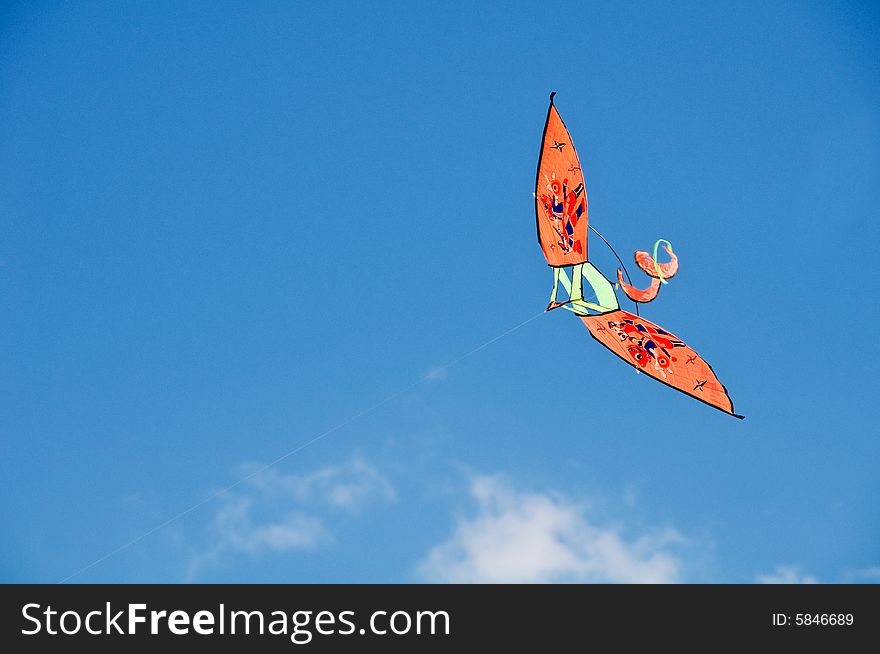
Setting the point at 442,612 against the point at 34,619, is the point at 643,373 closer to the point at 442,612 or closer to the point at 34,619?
the point at 442,612

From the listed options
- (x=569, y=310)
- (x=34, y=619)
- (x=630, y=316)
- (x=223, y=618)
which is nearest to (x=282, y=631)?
(x=223, y=618)

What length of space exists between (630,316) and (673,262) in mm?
972

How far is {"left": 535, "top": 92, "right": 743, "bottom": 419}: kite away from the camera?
10.2 meters

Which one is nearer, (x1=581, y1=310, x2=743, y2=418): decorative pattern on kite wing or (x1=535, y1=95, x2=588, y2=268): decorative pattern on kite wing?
(x1=535, y1=95, x2=588, y2=268): decorative pattern on kite wing

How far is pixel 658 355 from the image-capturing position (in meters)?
10.9

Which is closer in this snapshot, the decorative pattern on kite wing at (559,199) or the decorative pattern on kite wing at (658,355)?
the decorative pattern on kite wing at (559,199)

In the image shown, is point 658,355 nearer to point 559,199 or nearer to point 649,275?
point 649,275

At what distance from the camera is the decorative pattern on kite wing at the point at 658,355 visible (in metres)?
10.8

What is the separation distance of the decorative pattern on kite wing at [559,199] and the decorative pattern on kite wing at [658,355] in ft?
3.67

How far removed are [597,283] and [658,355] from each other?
→ 1335 mm

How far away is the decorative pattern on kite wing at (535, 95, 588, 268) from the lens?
10.1 metres

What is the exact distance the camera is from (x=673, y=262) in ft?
35.9

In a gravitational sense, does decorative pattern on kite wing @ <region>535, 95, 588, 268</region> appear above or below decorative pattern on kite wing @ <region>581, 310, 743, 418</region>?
above

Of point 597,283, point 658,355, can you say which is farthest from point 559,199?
point 658,355
